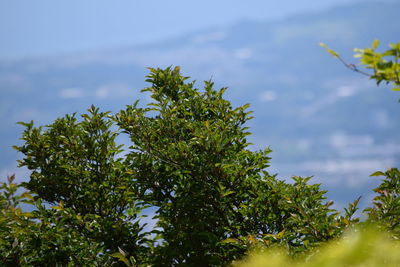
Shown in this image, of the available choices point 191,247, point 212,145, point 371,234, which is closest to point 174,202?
point 191,247

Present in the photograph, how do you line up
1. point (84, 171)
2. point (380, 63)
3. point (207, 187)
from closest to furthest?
point (380, 63) → point (207, 187) → point (84, 171)

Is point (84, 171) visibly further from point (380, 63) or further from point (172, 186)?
point (380, 63)

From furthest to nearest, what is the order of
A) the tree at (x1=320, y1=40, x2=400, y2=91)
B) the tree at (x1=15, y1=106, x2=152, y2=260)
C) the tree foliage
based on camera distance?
the tree at (x1=15, y1=106, x2=152, y2=260)
the tree foliage
the tree at (x1=320, y1=40, x2=400, y2=91)

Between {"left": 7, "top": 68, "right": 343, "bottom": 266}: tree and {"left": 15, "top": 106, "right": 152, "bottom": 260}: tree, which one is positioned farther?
{"left": 15, "top": 106, "right": 152, "bottom": 260}: tree

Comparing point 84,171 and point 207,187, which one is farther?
point 84,171

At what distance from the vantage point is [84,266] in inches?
256

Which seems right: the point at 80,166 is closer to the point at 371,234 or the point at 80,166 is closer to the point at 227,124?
the point at 227,124

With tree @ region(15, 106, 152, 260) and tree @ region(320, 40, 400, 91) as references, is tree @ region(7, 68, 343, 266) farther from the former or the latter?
tree @ region(320, 40, 400, 91)

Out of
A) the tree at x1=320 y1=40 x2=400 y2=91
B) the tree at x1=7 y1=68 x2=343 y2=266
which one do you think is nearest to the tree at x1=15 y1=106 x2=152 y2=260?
the tree at x1=7 y1=68 x2=343 y2=266

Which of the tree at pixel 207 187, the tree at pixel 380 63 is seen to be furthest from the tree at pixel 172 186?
the tree at pixel 380 63

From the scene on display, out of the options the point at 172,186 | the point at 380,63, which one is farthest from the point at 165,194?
the point at 380,63

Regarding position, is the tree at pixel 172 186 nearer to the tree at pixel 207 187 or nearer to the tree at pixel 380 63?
the tree at pixel 207 187

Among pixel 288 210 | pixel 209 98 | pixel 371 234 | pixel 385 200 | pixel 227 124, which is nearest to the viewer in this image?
pixel 371 234

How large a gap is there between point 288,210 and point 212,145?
5.16ft
